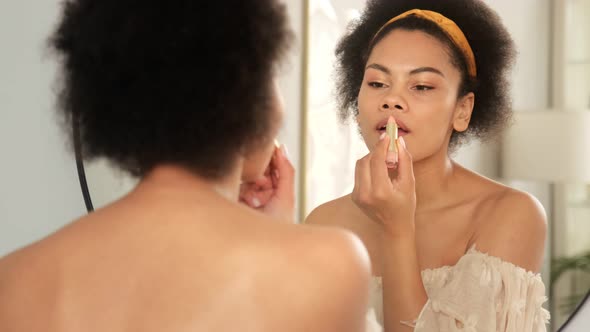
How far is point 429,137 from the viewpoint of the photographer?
2.86 ft

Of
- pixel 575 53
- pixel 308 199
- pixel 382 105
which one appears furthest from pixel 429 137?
pixel 575 53

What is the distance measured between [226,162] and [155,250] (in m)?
0.08

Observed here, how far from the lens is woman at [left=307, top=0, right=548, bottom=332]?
2.52ft

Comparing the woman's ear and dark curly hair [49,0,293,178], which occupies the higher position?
the woman's ear

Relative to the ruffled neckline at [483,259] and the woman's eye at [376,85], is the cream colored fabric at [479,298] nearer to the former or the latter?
the ruffled neckline at [483,259]

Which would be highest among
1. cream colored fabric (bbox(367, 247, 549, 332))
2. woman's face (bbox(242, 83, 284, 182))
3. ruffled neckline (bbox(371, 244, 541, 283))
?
woman's face (bbox(242, 83, 284, 182))

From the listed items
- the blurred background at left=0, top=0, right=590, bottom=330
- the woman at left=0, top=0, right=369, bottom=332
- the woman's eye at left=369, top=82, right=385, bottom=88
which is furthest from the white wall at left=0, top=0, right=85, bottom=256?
the woman at left=0, top=0, right=369, bottom=332

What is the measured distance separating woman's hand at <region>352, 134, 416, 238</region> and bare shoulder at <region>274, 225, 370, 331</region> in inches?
11.7

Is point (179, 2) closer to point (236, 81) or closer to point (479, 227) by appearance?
point (236, 81)

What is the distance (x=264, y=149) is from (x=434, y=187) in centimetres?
45

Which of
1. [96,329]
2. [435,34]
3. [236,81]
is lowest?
[96,329]

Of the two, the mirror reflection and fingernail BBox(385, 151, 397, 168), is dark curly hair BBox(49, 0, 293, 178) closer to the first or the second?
fingernail BBox(385, 151, 397, 168)

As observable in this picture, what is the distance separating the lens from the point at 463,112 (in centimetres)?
90

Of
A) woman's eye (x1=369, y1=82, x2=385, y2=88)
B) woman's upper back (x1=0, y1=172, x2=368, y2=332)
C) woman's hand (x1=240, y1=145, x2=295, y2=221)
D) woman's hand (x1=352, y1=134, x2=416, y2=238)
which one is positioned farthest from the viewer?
woman's eye (x1=369, y1=82, x2=385, y2=88)
